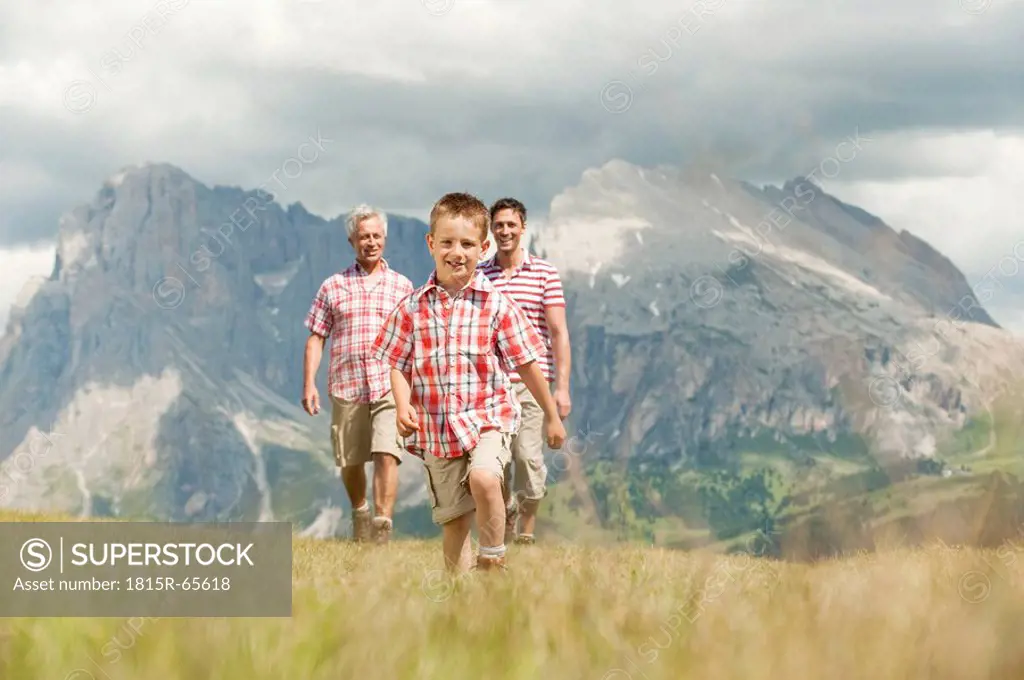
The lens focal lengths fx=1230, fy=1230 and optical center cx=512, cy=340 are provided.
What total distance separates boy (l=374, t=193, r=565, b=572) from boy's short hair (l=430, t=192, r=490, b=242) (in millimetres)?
43

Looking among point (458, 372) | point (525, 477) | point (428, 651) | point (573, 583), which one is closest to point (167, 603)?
point (428, 651)

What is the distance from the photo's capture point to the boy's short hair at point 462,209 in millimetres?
6691

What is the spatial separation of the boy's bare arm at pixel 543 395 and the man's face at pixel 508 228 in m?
3.11

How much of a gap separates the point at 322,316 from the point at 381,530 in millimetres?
2067

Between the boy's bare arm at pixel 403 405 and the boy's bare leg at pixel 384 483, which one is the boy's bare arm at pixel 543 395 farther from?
the boy's bare leg at pixel 384 483

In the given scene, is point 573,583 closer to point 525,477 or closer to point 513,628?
point 513,628

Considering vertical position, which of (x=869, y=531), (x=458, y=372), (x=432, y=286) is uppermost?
(x=432, y=286)

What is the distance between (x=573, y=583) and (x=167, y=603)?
6.49 ft

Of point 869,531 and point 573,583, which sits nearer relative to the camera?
point 869,531

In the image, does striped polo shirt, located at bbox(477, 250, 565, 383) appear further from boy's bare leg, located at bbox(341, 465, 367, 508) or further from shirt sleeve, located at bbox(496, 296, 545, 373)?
shirt sleeve, located at bbox(496, 296, 545, 373)

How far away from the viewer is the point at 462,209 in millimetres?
6715

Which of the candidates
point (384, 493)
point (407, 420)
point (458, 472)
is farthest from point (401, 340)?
point (384, 493)

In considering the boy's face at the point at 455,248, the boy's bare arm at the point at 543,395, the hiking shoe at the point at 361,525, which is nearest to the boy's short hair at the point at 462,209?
the boy's face at the point at 455,248

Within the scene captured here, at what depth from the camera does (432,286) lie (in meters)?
7.05
